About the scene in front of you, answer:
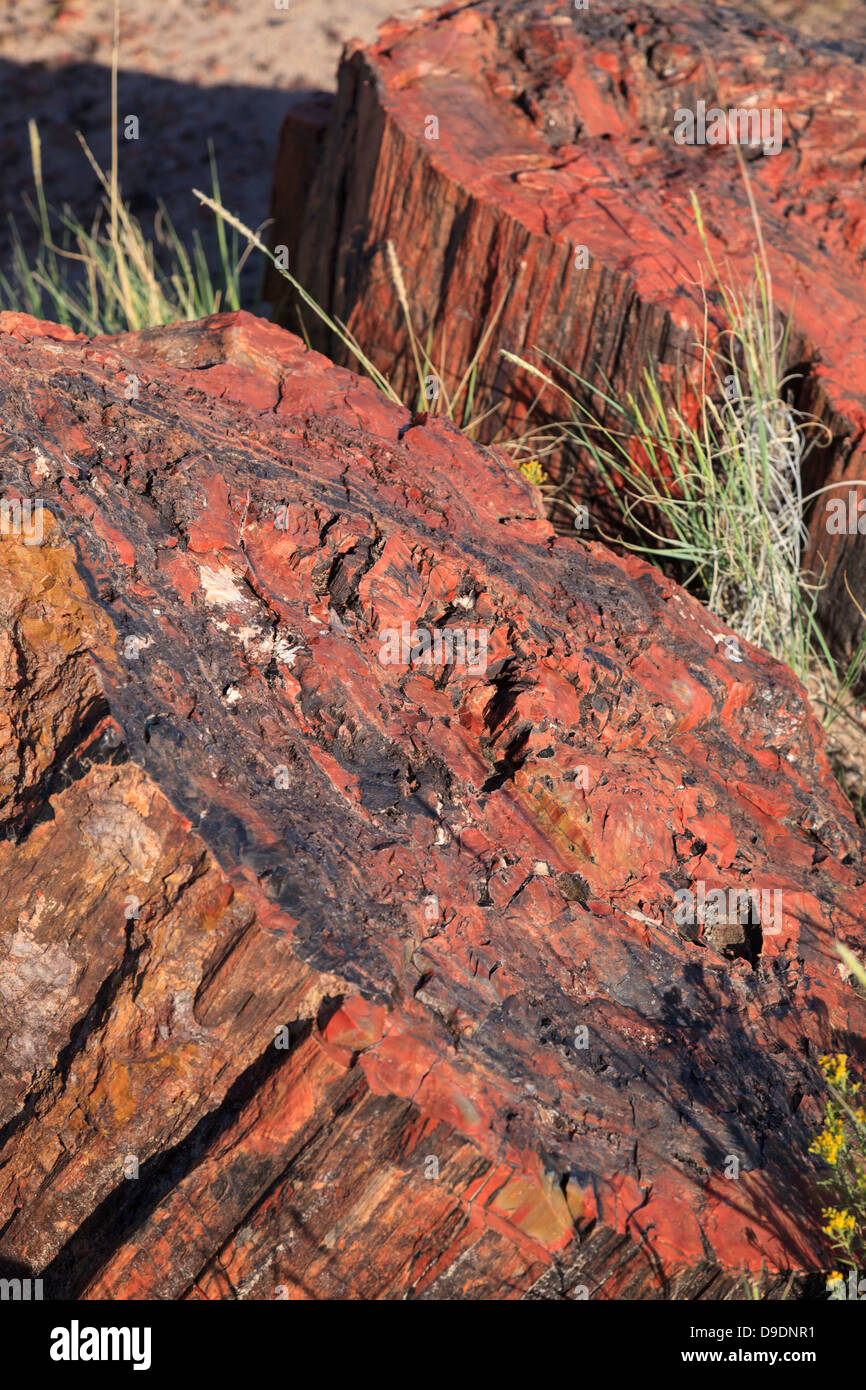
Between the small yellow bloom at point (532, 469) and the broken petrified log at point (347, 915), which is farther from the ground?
the small yellow bloom at point (532, 469)

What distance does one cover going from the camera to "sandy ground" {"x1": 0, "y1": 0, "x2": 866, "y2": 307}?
7.65 meters

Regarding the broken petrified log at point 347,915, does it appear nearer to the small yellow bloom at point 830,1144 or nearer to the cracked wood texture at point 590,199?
the small yellow bloom at point 830,1144

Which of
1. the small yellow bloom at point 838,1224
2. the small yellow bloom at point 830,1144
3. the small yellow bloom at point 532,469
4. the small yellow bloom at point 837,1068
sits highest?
the small yellow bloom at point 532,469

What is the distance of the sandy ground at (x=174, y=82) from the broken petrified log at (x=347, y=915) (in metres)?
5.26

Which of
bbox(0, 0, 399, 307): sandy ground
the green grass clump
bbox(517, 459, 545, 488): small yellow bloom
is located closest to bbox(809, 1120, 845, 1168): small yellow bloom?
the green grass clump

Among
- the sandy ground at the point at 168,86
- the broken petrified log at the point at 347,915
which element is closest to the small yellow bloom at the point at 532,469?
the broken petrified log at the point at 347,915

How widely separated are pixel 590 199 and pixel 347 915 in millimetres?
2682

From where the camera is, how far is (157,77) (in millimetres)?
8414

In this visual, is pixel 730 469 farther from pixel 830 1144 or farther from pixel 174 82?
pixel 174 82

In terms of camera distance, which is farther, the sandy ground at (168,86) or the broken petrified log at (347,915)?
the sandy ground at (168,86)

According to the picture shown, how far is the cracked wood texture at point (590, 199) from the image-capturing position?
10.9 ft

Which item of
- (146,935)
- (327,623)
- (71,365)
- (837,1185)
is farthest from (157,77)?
(837,1185)
